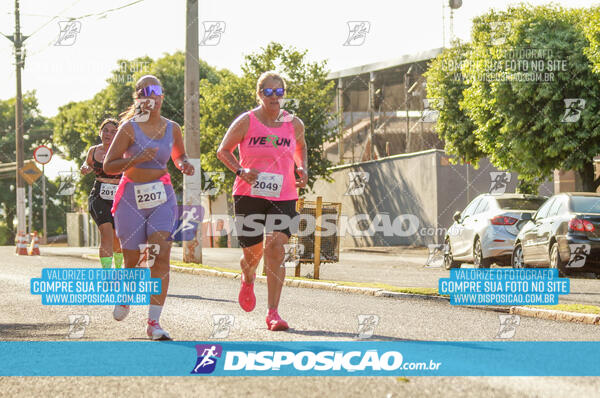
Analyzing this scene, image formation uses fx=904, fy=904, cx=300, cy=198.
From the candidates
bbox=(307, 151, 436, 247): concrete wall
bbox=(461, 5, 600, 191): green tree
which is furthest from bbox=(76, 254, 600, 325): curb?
bbox=(307, 151, 436, 247): concrete wall

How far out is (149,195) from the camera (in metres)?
6.79

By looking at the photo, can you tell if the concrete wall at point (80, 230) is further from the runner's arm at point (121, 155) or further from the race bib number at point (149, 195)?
the race bib number at point (149, 195)

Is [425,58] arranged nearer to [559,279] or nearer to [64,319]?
[559,279]

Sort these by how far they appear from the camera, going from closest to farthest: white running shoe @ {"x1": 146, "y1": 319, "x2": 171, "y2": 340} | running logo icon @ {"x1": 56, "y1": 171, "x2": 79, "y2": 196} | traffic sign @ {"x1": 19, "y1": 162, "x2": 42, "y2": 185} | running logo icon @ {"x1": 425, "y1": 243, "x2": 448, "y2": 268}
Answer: white running shoe @ {"x1": 146, "y1": 319, "x2": 171, "y2": 340}, running logo icon @ {"x1": 425, "y1": 243, "x2": 448, "y2": 268}, traffic sign @ {"x1": 19, "y1": 162, "x2": 42, "y2": 185}, running logo icon @ {"x1": 56, "y1": 171, "x2": 79, "y2": 196}

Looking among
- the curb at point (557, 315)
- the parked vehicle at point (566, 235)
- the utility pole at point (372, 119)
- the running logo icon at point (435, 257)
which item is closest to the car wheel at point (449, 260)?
the running logo icon at point (435, 257)

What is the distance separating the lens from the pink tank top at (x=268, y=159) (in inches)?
282

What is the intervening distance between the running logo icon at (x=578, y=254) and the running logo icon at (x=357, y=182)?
25.3 meters

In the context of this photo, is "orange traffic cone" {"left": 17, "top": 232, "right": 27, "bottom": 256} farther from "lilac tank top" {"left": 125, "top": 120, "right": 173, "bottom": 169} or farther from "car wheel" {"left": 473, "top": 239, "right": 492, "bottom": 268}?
"lilac tank top" {"left": 125, "top": 120, "right": 173, "bottom": 169}

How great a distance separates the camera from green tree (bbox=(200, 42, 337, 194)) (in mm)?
35219

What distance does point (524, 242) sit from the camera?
51.4 ft

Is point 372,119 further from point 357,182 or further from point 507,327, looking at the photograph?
point 507,327

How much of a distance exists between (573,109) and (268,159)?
1631 centimetres

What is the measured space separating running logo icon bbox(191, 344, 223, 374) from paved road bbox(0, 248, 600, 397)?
9.3 inches

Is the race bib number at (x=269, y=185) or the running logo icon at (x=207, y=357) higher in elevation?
the race bib number at (x=269, y=185)
